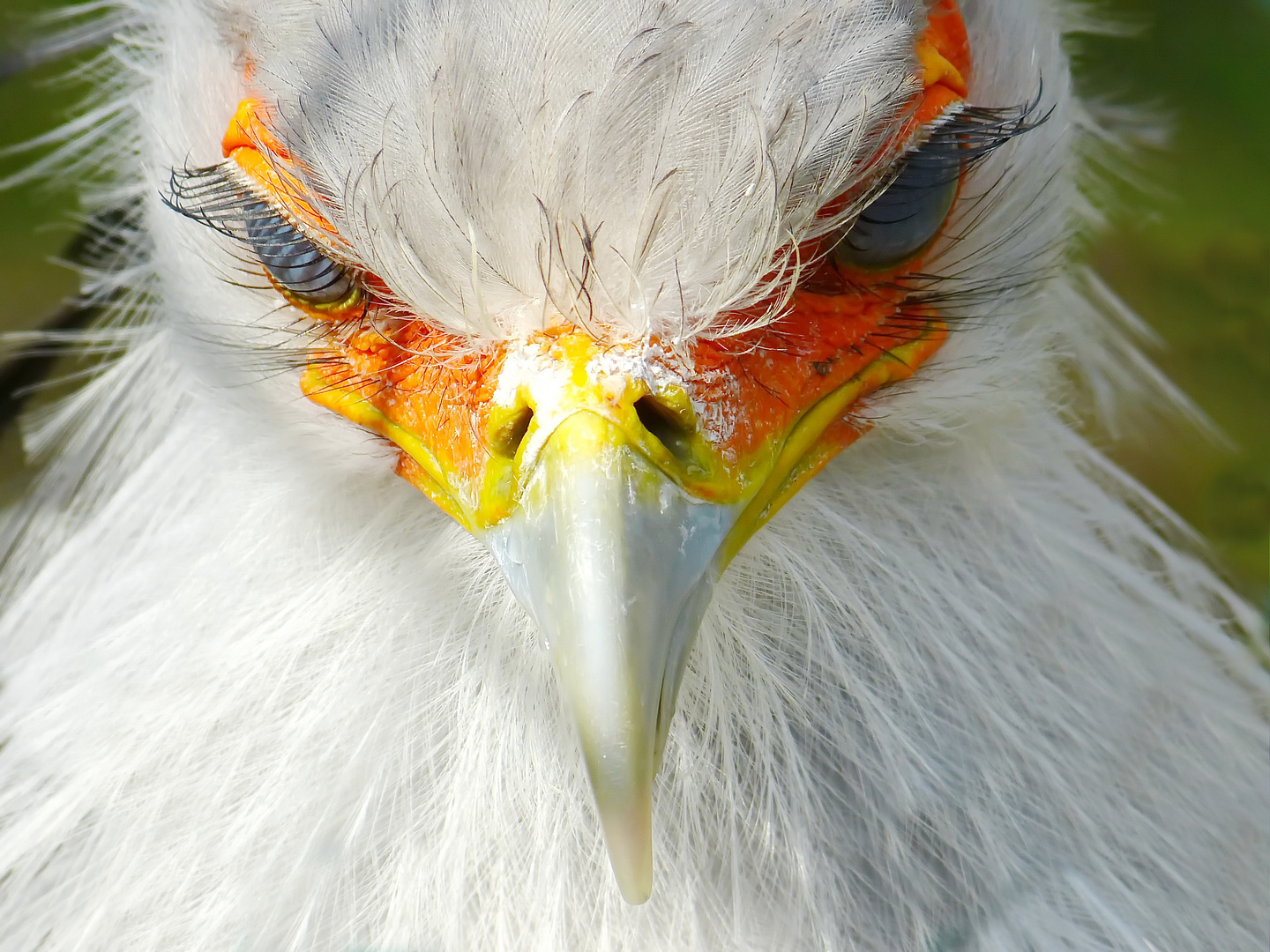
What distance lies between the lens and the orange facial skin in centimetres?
106

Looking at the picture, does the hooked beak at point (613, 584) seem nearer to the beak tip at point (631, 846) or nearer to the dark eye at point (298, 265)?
the beak tip at point (631, 846)

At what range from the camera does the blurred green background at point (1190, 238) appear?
232 centimetres

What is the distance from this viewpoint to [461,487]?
1139mm

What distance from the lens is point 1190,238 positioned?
9.28 feet

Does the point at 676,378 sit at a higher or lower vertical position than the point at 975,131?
lower

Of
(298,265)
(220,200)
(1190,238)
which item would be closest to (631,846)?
(298,265)

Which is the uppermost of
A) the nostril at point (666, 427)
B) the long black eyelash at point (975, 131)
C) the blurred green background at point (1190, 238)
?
the long black eyelash at point (975, 131)

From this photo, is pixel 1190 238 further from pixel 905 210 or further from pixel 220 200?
pixel 220 200

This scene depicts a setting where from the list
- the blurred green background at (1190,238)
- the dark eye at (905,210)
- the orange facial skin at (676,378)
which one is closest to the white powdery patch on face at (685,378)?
the orange facial skin at (676,378)

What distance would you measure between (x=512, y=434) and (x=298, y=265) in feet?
1.12

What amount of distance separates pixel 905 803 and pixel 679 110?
765mm

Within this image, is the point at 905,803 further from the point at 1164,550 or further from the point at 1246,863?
the point at 1164,550

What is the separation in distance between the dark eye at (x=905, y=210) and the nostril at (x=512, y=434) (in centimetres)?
35

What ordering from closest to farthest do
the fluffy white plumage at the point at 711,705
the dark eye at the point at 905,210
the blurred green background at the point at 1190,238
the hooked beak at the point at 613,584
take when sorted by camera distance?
the hooked beak at the point at 613,584
the dark eye at the point at 905,210
the fluffy white plumage at the point at 711,705
the blurred green background at the point at 1190,238
